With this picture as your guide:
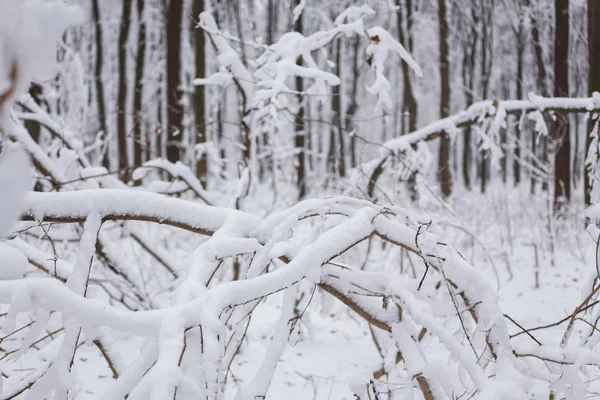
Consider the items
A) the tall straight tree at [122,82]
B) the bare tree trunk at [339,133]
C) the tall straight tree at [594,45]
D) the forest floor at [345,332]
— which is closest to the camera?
the forest floor at [345,332]

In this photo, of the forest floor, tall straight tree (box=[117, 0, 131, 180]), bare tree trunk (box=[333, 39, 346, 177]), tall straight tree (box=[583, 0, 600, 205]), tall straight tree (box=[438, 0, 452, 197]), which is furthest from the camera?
tall straight tree (box=[117, 0, 131, 180])

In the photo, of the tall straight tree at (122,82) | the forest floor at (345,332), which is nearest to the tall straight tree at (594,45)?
the forest floor at (345,332)

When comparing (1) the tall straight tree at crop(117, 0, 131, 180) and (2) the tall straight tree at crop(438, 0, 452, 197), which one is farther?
(1) the tall straight tree at crop(117, 0, 131, 180)

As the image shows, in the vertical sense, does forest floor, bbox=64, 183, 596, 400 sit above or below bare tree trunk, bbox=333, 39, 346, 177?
below

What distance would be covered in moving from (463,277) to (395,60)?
22064 mm

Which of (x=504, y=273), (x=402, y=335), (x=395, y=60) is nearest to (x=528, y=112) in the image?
(x=402, y=335)

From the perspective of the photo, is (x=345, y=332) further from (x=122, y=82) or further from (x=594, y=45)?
(x=122, y=82)

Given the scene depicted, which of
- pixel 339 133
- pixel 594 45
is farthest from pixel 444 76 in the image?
pixel 339 133

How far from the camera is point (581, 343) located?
5.89 feet

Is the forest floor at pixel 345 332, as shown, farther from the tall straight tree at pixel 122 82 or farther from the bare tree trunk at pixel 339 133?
the tall straight tree at pixel 122 82

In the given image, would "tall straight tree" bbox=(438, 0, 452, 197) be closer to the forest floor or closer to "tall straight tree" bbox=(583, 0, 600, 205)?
the forest floor

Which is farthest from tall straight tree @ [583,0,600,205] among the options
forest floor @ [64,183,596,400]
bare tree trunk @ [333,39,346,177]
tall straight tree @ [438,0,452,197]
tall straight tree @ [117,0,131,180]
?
tall straight tree @ [117,0,131,180]

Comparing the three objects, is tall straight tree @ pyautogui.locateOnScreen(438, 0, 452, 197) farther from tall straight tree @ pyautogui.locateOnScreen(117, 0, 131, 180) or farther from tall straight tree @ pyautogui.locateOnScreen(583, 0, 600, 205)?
tall straight tree @ pyautogui.locateOnScreen(117, 0, 131, 180)

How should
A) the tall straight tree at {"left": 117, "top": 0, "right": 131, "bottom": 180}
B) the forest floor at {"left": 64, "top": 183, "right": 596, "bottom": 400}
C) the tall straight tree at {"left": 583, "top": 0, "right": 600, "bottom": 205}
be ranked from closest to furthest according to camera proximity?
the forest floor at {"left": 64, "top": 183, "right": 596, "bottom": 400}
the tall straight tree at {"left": 583, "top": 0, "right": 600, "bottom": 205}
the tall straight tree at {"left": 117, "top": 0, "right": 131, "bottom": 180}
